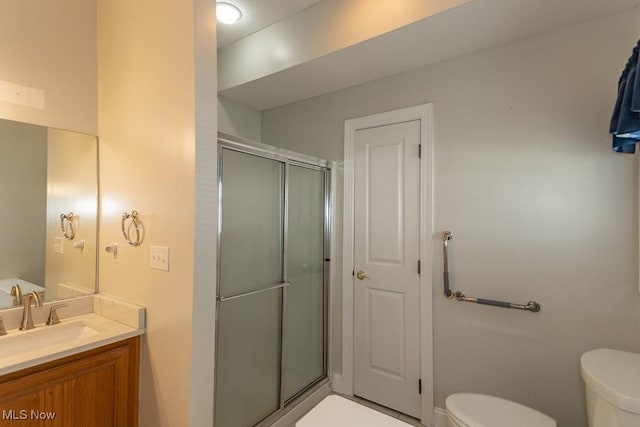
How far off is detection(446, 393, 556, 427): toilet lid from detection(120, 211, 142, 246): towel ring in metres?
1.79

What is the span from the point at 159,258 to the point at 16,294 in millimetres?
784

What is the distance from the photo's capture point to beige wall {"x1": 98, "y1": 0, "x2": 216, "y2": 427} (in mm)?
1435

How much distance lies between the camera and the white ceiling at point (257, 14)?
2.01 m

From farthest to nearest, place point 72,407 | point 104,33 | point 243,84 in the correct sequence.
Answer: point 243,84 < point 104,33 < point 72,407

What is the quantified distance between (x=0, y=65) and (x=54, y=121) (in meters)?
0.31

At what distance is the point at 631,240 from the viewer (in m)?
1.52

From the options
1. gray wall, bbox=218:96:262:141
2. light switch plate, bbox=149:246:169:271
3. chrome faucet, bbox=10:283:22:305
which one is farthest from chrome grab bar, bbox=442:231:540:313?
chrome faucet, bbox=10:283:22:305

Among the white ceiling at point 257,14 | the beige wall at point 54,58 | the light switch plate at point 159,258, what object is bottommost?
the light switch plate at point 159,258

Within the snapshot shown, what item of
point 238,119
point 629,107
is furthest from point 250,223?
point 629,107

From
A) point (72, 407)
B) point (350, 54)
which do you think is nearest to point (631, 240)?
point (350, 54)

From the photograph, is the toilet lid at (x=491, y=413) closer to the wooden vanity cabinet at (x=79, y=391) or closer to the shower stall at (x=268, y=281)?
the shower stall at (x=268, y=281)

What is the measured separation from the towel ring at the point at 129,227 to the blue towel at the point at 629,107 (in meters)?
2.23

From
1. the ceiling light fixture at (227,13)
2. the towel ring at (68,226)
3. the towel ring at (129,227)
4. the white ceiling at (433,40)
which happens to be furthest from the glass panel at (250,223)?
the ceiling light fixture at (227,13)

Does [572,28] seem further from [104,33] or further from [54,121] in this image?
[54,121]
